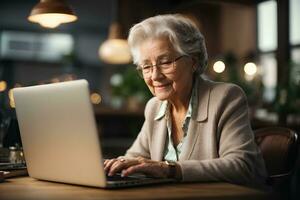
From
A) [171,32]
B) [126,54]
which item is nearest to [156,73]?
[171,32]

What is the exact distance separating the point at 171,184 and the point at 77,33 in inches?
379

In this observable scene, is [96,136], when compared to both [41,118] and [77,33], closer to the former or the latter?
[41,118]

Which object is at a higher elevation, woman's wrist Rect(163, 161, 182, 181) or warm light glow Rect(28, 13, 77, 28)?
warm light glow Rect(28, 13, 77, 28)

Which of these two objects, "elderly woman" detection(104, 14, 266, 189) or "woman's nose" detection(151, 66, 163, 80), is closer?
"elderly woman" detection(104, 14, 266, 189)

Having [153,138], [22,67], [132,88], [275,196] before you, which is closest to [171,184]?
[275,196]

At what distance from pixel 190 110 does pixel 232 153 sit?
0.29 metres

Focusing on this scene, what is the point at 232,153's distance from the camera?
5.63 ft

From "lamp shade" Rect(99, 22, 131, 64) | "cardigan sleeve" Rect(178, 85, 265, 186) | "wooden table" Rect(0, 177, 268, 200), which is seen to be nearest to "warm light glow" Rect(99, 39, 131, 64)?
"lamp shade" Rect(99, 22, 131, 64)

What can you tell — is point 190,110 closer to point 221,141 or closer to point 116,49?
point 221,141

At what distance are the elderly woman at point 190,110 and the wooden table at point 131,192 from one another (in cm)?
19

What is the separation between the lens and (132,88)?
5.66 m

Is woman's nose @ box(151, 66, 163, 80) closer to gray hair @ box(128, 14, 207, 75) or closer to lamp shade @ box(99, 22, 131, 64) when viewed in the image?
gray hair @ box(128, 14, 207, 75)

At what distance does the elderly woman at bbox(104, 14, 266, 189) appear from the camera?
1.72 meters

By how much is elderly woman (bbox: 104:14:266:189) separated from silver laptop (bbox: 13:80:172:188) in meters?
0.29
